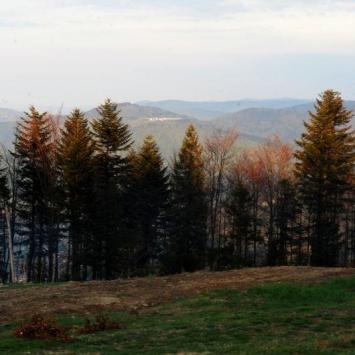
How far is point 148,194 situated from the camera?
172 feet

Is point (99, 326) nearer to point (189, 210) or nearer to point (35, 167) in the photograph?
point (35, 167)

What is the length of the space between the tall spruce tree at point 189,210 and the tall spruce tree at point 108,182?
4991 millimetres

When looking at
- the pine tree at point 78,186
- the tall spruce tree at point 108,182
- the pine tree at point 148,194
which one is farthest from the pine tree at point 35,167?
the pine tree at point 148,194

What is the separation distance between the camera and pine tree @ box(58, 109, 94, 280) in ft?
145

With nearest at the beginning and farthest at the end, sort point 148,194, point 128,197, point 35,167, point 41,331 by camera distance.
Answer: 1. point 41,331
2. point 35,167
3. point 128,197
4. point 148,194

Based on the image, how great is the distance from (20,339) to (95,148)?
3258cm

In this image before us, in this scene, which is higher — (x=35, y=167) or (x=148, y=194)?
(x=35, y=167)

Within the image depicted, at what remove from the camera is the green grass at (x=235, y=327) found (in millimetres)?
12703

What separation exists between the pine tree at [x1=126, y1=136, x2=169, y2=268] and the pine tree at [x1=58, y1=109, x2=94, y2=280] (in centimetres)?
688

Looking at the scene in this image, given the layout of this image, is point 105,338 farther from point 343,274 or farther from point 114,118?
point 114,118

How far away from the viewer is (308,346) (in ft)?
40.1

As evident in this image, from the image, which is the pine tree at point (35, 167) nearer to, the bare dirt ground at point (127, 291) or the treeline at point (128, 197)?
the treeline at point (128, 197)

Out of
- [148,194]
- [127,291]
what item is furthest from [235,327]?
[148,194]

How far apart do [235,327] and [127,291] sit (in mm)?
7867
